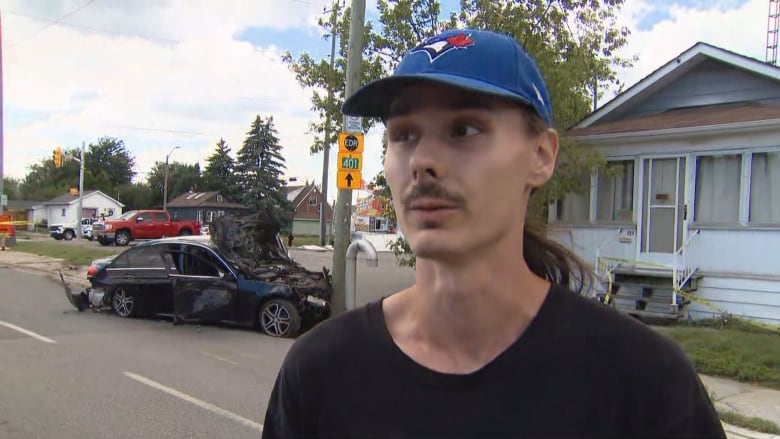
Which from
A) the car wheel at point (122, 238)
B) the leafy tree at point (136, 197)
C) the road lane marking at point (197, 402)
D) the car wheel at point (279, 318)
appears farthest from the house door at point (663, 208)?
the leafy tree at point (136, 197)

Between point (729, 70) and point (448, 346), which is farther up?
point (729, 70)

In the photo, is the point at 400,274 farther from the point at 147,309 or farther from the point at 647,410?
the point at 647,410

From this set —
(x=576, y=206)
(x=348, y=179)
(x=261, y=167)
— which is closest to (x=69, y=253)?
(x=348, y=179)

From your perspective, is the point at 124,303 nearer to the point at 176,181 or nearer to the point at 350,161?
the point at 350,161

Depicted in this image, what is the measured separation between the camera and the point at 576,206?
13391 mm

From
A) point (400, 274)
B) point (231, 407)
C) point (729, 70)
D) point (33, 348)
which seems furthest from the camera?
point (400, 274)

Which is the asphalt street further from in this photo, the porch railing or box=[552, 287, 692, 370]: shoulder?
the porch railing

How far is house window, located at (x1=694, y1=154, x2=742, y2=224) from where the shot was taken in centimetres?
1116

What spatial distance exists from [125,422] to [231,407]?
93 cm

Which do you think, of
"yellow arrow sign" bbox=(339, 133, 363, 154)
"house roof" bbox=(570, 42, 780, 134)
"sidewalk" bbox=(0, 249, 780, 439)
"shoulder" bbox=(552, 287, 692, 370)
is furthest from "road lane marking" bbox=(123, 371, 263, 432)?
"house roof" bbox=(570, 42, 780, 134)

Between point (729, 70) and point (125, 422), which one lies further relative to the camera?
point (729, 70)

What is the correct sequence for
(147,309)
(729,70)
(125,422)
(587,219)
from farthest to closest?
(587,219)
(729,70)
(147,309)
(125,422)

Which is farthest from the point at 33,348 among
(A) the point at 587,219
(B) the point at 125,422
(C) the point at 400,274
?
(C) the point at 400,274

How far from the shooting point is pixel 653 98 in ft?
43.9
